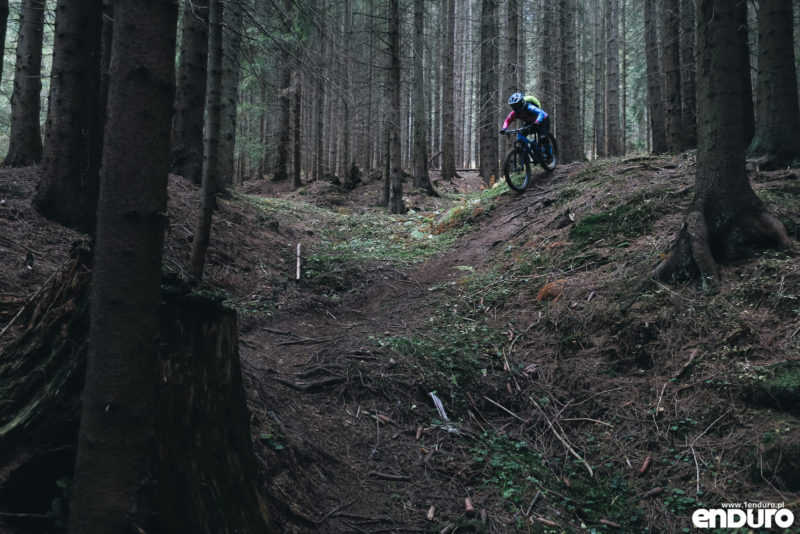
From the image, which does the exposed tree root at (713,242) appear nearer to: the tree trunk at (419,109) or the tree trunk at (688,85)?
the tree trunk at (688,85)

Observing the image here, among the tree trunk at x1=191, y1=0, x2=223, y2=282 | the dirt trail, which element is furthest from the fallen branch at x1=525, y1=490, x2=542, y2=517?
the tree trunk at x1=191, y1=0, x2=223, y2=282

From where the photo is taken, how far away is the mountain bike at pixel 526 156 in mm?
10359

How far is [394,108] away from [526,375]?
11293 mm

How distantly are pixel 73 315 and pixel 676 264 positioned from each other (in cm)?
553

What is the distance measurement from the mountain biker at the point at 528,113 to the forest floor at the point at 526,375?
9.46ft

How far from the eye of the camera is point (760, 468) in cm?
327

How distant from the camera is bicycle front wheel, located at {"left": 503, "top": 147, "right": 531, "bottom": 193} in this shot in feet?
34.2

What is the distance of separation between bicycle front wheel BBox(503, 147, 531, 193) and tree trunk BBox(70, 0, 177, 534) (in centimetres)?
926

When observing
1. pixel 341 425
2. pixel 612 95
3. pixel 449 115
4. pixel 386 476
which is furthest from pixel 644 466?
pixel 449 115

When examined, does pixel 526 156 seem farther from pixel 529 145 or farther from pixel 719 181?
pixel 719 181

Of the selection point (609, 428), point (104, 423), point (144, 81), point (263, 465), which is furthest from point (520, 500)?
point (144, 81)

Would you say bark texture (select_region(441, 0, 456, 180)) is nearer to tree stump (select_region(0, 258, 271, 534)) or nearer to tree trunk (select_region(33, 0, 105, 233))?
tree trunk (select_region(33, 0, 105, 233))

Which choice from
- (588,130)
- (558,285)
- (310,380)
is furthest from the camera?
(588,130)

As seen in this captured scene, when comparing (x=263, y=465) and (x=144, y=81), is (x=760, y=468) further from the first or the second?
(x=144, y=81)
